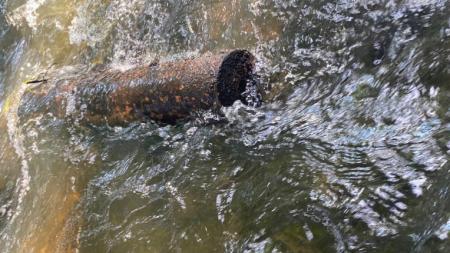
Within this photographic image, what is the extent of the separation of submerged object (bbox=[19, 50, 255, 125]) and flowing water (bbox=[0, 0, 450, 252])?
16 cm

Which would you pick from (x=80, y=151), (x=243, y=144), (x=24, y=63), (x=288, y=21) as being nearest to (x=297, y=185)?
(x=243, y=144)

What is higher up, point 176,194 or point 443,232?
A: point 443,232

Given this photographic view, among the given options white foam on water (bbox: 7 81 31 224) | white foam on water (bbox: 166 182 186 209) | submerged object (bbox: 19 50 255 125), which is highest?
submerged object (bbox: 19 50 255 125)

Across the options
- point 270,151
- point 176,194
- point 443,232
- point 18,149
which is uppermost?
point 443,232

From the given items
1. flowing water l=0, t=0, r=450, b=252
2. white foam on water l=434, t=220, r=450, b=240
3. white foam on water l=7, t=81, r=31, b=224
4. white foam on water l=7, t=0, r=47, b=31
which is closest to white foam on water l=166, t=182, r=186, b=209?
flowing water l=0, t=0, r=450, b=252

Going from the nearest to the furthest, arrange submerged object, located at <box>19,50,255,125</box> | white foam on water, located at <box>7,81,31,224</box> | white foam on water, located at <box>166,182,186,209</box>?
white foam on water, located at <box>166,182,186,209</box> < submerged object, located at <box>19,50,255,125</box> < white foam on water, located at <box>7,81,31,224</box>

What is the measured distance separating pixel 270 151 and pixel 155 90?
3.96ft

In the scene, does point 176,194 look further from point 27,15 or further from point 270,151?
point 27,15

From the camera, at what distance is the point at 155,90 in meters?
4.24

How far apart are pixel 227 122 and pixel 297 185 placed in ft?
3.74

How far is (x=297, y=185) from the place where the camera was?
3141 millimetres

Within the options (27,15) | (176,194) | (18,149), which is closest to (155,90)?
(176,194)

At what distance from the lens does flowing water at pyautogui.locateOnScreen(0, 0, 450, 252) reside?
274cm

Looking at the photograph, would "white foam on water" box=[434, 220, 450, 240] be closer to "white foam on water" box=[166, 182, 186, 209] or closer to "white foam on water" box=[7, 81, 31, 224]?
"white foam on water" box=[166, 182, 186, 209]
